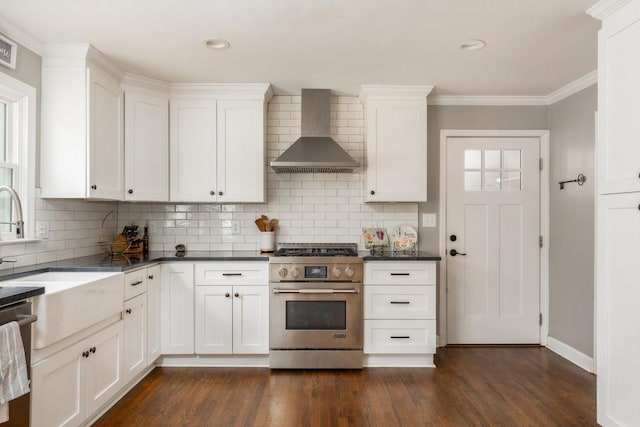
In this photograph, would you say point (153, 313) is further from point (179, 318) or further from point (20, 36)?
point (20, 36)

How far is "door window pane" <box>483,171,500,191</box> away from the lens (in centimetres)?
390

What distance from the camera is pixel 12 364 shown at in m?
1.60

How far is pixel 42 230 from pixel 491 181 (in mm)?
3882

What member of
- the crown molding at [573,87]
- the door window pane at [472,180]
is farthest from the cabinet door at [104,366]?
the crown molding at [573,87]

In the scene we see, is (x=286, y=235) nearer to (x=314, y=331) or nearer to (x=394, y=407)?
(x=314, y=331)

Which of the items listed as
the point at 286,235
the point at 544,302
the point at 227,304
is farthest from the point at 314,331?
the point at 544,302

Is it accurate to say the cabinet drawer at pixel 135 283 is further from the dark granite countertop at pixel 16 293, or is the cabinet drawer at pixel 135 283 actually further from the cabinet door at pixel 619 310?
the cabinet door at pixel 619 310

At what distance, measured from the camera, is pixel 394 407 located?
2613 mm

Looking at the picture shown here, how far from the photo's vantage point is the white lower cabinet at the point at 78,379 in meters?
1.88

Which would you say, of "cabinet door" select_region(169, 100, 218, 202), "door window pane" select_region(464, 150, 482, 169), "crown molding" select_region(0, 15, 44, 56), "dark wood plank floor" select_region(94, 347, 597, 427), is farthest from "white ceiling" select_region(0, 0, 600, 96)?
"dark wood plank floor" select_region(94, 347, 597, 427)

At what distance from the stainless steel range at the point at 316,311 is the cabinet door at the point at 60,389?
1.42m

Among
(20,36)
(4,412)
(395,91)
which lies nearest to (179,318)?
(4,412)

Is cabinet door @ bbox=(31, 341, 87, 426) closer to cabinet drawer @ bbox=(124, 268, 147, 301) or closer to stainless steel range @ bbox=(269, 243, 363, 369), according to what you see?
cabinet drawer @ bbox=(124, 268, 147, 301)

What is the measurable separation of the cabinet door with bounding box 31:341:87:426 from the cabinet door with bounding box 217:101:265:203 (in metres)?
1.73
